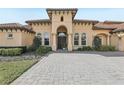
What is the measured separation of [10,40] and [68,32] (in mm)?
8864

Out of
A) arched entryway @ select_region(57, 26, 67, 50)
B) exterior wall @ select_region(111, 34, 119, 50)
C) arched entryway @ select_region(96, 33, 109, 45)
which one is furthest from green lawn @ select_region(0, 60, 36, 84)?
arched entryway @ select_region(96, 33, 109, 45)

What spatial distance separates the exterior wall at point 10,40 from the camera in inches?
1168

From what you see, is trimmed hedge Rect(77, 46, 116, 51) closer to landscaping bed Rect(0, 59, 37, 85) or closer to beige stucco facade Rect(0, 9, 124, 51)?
beige stucco facade Rect(0, 9, 124, 51)

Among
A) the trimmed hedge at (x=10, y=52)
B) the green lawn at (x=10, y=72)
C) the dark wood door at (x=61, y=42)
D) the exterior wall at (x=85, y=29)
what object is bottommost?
the green lawn at (x=10, y=72)

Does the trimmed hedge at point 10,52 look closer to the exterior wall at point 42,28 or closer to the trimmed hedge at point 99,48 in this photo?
the exterior wall at point 42,28

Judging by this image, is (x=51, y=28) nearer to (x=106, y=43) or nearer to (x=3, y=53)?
(x=106, y=43)

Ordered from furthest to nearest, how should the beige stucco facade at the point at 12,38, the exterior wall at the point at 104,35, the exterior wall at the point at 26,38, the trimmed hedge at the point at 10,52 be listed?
the exterior wall at the point at 104,35, the exterior wall at the point at 26,38, the beige stucco facade at the point at 12,38, the trimmed hedge at the point at 10,52

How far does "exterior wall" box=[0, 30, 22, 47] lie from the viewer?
29656mm

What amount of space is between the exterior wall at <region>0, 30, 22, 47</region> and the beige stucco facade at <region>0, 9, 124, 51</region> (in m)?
2.09

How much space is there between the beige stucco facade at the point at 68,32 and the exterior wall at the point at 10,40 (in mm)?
2094

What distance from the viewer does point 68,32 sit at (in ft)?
113

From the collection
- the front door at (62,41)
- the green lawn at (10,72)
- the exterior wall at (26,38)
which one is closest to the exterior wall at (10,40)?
the exterior wall at (26,38)

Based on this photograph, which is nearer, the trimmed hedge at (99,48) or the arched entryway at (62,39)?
the trimmed hedge at (99,48)
